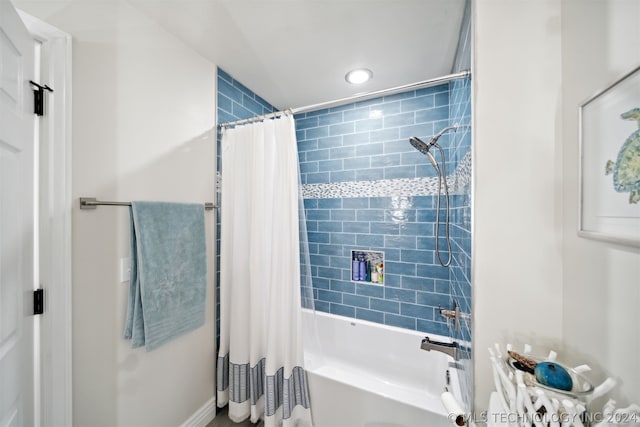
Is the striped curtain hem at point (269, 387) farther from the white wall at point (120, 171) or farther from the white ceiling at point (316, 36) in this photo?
the white ceiling at point (316, 36)

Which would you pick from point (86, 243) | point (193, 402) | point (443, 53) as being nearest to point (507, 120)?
point (443, 53)

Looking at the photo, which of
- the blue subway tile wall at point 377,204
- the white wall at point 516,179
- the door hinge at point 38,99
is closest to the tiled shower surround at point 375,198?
the blue subway tile wall at point 377,204

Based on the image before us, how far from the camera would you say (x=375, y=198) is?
7.27 feet

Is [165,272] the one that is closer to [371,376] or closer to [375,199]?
[375,199]

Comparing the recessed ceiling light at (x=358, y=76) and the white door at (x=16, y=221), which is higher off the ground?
the recessed ceiling light at (x=358, y=76)

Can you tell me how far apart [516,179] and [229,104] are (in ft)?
6.33

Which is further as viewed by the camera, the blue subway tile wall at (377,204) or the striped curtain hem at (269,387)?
the blue subway tile wall at (377,204)

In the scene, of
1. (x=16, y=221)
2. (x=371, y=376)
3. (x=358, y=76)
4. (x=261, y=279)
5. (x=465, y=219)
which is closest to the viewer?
(x=16, y=221)

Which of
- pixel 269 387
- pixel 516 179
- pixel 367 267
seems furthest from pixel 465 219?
pixel 269 387

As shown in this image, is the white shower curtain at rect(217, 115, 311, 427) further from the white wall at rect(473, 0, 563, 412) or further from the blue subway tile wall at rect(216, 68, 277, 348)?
the white wall at rect(473, 0, 563, 412)

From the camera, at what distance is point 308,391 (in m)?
1.58

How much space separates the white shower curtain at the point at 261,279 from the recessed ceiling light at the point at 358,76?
756 mm

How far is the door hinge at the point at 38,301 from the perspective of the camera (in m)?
0.97

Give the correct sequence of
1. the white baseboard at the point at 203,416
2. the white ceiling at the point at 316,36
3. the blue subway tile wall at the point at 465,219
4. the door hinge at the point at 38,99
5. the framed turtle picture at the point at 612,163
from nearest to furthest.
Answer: the framed turtle picture at the point at 612,163, the door hinge at the point at 38,99, the blue subway tile wall at the point at 465,219, the white ceiling at the point at 316,36, the white baseboard at the point at 203,416
